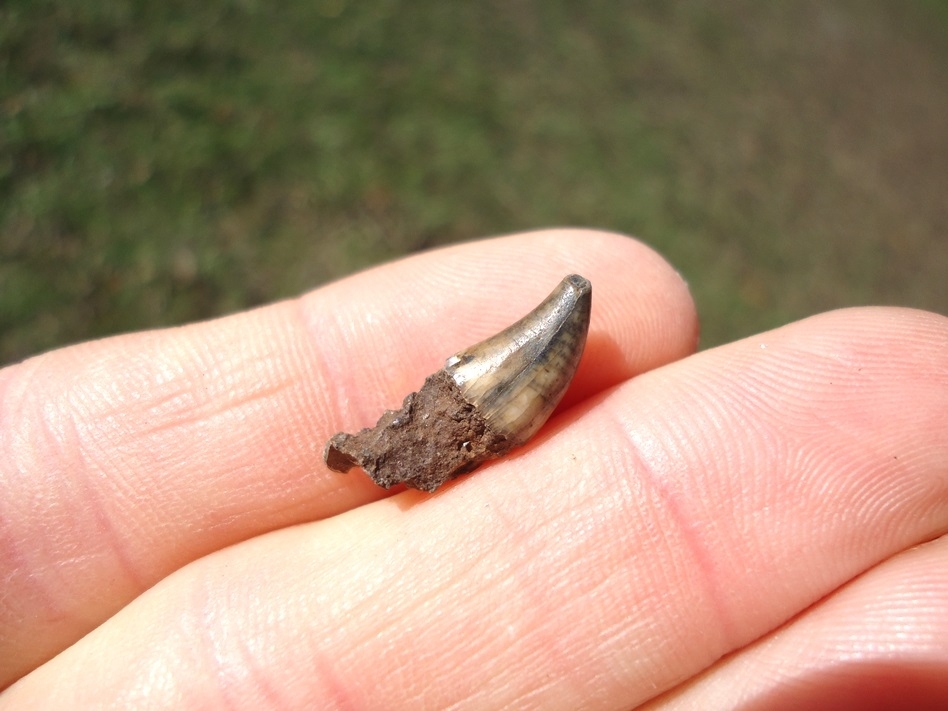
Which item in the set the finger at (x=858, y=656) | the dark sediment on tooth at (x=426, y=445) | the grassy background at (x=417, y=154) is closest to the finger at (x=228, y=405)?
the dark sediment on tooth at (x=426, y=445)

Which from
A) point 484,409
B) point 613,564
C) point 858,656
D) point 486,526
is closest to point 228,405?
point 484,409

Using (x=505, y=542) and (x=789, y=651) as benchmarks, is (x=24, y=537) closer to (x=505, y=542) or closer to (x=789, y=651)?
(x=505, y=542)

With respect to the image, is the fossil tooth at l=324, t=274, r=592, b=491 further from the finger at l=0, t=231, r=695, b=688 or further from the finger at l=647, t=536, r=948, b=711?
the finger at l=647, t=536, r=948, b=711

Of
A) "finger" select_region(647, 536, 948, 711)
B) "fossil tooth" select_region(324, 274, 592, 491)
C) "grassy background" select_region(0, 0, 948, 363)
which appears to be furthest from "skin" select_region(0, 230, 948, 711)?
"grassy background" select_region(0, 0, 948, 363)

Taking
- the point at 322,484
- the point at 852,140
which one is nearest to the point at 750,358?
the point at 322,484

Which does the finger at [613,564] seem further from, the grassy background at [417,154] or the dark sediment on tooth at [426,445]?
the grassy background at [417,154]

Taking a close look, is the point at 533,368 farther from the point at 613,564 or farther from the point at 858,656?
the point at 858,656

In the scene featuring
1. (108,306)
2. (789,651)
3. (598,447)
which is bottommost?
(789,651)
